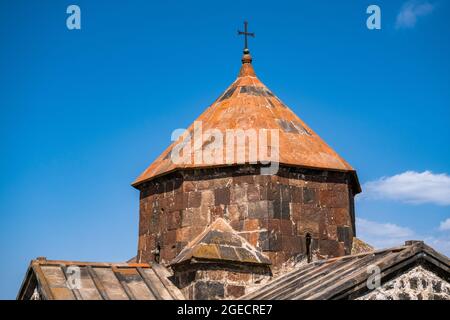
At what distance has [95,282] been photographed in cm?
934

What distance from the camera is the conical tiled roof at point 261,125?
10.9 meters

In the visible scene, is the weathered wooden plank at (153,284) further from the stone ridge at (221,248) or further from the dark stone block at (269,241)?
the dark stone block at (269,241)

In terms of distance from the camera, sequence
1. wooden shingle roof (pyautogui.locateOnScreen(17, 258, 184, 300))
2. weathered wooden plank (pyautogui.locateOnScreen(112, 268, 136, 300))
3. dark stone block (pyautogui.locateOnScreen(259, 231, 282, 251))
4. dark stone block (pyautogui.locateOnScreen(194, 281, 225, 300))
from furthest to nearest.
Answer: dark stone block (pyautogui.locateOnScreen(259, 231, 282, 251)), dark stone block (pyautogui.locateOnScreen(194, 281, 225, 300)), weathered wooden plank (pyautogui.locateOnScreen(112, 268, 136, 300)), wooden shingle roof (pyautogui.locateOnScreen(17, 258, 184, 300))

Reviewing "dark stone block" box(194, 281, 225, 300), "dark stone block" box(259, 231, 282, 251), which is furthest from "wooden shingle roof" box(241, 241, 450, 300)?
"dark stone block" box(259, 231, 282, 251)

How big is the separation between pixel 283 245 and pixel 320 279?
1.70 m

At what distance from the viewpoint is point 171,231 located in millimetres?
10844

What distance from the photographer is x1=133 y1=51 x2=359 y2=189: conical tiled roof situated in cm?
1092

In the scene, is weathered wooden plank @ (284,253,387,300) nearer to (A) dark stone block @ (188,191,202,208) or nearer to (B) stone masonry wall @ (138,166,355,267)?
(B) stone masonry wall @ (138,166,355,267)

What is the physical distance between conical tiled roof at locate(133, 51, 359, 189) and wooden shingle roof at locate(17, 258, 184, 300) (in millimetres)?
1845

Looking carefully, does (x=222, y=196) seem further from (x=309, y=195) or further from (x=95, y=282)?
(x=95, y=282)

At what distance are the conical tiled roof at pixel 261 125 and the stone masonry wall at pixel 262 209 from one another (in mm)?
166

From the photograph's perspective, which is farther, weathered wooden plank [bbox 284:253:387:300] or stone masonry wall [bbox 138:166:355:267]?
stone masonry wall [bbox 138:166:355:267]

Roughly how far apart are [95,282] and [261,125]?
3.83 m
